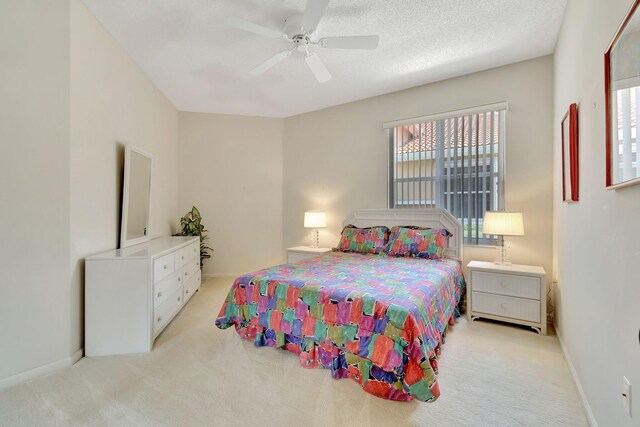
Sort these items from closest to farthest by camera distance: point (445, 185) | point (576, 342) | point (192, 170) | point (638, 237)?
point (638, 237)
point (576, 342)
point (445, 185)
point (192, 170)

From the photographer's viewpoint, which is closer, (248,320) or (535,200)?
(248,320)

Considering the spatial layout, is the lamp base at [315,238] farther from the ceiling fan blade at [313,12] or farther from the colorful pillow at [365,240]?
the ceiling fan blade at [313,12]

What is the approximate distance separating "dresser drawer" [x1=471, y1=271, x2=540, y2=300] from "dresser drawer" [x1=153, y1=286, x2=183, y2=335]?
3.01m

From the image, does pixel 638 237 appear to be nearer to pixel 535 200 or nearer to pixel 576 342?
pixel 576 342

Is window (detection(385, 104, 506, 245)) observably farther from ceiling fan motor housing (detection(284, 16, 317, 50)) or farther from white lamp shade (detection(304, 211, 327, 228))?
ceiling fan motor housing (detection(284, 16, 317, 50))

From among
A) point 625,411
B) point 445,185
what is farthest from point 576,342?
point 445,185

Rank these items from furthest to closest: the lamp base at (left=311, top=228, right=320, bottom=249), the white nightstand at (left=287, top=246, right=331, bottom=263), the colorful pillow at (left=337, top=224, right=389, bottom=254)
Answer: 1. the lamp base at (left=311, top=228, right=320, bottom=249)
2. the white nightstand at (left=287, top=246, right=331, bottom=263)
3. the colorful pillow at (left=337, top=224, right=389, bottom=254)

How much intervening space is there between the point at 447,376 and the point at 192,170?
176 inches

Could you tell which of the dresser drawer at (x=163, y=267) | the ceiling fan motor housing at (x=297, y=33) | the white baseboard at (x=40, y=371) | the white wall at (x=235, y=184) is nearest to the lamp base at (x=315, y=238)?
the white wall at (x=235, y=184)

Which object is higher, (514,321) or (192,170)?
(192,170)

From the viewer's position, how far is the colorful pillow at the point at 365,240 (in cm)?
366

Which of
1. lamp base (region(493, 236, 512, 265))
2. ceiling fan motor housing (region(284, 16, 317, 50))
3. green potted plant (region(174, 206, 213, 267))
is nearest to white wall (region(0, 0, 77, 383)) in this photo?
ceiling fan motor housing (region(284, 16, 317, 50))

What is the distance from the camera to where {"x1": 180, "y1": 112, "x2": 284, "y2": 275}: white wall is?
4.84 meters

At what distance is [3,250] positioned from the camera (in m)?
1.96
